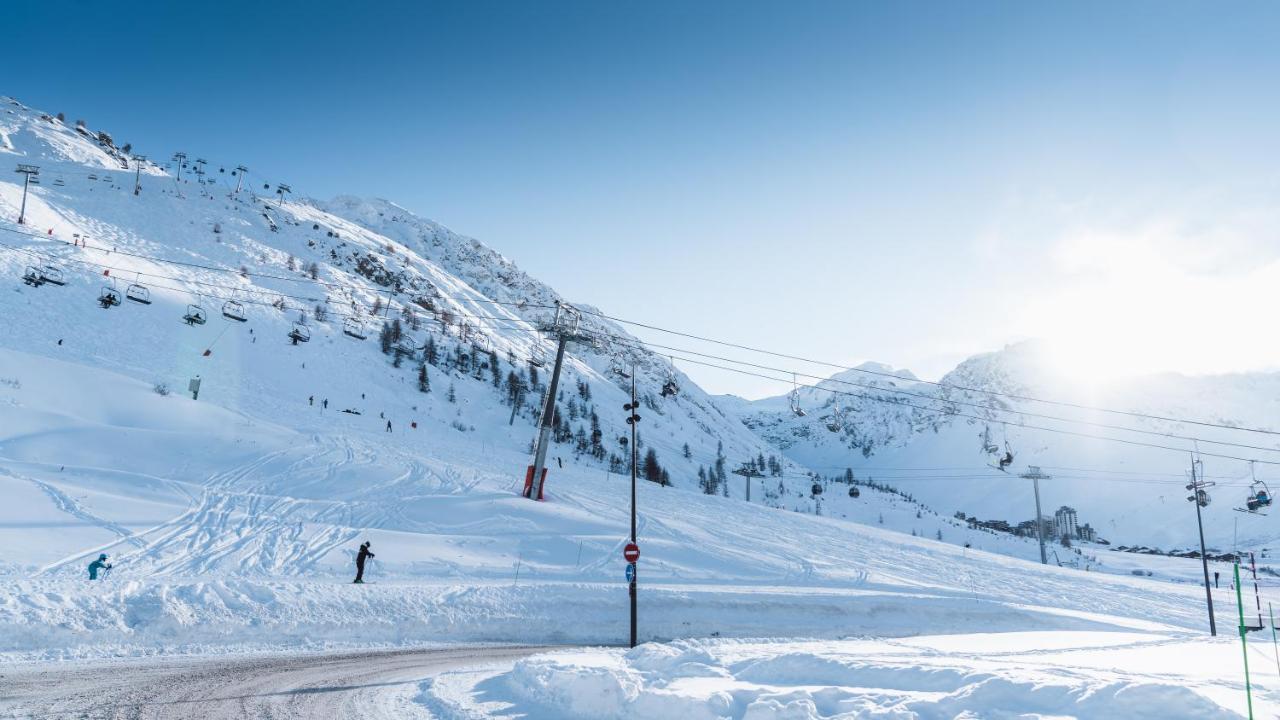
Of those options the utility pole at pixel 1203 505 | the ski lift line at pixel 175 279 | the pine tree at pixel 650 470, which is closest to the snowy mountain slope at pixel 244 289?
the ski lift line at pixel 175 279

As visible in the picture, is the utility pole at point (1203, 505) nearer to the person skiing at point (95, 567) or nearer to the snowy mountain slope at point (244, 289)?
the snowy mountain slope at point (244, 289)

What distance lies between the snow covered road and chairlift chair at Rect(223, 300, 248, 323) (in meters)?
58.8

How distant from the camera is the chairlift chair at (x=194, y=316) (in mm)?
60259

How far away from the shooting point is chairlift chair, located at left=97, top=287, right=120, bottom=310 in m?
55.8

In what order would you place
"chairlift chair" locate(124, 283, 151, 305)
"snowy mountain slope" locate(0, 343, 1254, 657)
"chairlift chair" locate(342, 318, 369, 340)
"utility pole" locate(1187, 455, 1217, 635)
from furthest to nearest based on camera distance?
"chairlift chair" locate(342, 318, 369, 340), "chairlift chair" locate(124, 283, 151, 305), "utility pole" locate(1187, 455, 1217, 635), "snowy mountain slope" locate(0, 343, 1254, 657)

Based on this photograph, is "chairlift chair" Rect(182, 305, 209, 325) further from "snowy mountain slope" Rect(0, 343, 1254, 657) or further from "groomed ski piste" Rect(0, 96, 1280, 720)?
"snowy mountain slope" Rect(0, 343, 1254, 657)

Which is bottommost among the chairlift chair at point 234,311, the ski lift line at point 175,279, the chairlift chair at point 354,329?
the chairlift chair at point 234,311

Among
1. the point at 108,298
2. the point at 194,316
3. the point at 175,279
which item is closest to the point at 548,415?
the point at 194,316

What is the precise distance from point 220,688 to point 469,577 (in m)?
13.1

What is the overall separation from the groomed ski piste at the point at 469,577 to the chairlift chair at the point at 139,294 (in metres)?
2.57

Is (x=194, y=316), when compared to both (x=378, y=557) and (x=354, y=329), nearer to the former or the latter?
(x=354, y=329)

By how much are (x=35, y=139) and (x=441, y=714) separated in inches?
6786

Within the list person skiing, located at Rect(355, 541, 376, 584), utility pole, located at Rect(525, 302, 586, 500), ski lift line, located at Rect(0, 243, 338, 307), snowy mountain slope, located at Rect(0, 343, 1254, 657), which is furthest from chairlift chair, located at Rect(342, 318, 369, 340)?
person skiing, located at Rect(355, 541, 376, 584)

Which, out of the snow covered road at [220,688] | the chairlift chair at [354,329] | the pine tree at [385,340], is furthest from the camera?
the pine tree at [385,340]
